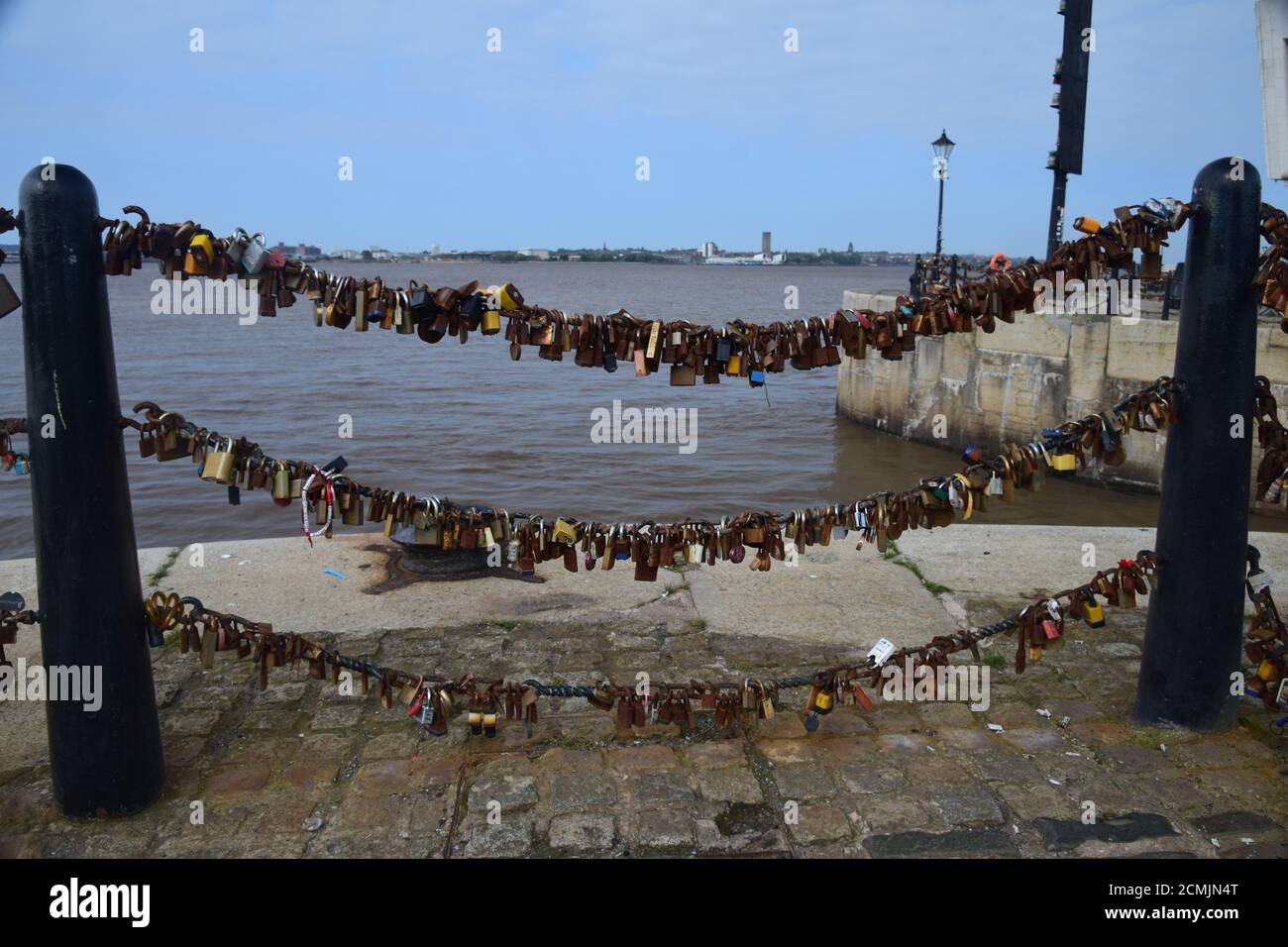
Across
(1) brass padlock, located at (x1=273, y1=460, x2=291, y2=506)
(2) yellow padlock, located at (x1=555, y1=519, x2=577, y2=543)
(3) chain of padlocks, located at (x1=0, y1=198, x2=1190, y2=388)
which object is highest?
(3) chain of padlocks, located at (x1=0, y1=198, x2=1190, y2=388)

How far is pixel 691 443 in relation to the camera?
18938 mm

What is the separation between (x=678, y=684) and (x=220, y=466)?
1.90 metres

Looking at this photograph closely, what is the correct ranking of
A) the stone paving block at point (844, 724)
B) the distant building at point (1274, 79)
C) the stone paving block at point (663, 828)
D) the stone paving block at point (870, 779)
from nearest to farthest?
the stone paving block at point (663, 828) → the stone paving block at point (870, 779) → the stone paving block at point (844, 724) → the distant building at point (1274, 79)

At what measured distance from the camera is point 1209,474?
380 cm

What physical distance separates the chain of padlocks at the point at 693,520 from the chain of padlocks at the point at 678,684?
45 cm

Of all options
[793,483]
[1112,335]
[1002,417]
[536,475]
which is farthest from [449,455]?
[1112,335]

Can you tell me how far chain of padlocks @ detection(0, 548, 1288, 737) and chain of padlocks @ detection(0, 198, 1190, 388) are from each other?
1.15m

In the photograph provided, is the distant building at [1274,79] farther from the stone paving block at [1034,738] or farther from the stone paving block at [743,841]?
the stone paving block at [743,841]

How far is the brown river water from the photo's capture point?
1391 centimetres

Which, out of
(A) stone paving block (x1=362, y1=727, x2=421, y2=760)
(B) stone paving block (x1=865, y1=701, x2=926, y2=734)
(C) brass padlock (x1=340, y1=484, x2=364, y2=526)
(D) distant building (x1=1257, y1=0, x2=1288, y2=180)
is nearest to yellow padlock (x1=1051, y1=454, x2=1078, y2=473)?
(B) stone paving block (x1=865, y1=701, x2=926, y2=734)

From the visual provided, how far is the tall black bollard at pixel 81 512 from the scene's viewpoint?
3098 millimetres

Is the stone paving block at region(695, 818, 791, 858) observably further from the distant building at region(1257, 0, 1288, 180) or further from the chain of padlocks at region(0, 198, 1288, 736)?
the distant building at region(1257, 0, 1288, 180)

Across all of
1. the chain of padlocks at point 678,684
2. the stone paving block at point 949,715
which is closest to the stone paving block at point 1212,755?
the chain of padlocks at point 678,684

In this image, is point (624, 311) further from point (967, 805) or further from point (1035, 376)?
point (1035, 376)
